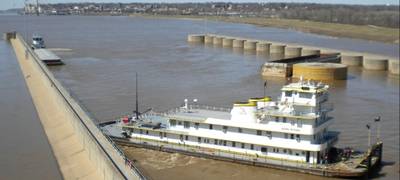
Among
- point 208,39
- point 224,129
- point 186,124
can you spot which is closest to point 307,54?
point 208,39

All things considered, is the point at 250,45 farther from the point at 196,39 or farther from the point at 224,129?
the point at 224,129

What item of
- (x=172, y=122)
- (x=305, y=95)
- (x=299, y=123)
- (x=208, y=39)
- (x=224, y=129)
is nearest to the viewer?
(x=299, y=123)

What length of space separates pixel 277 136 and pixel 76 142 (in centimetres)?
1099

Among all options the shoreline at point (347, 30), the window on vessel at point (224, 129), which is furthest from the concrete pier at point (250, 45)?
the window on vessel at point (224, 129)

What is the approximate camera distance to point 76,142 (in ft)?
93.6

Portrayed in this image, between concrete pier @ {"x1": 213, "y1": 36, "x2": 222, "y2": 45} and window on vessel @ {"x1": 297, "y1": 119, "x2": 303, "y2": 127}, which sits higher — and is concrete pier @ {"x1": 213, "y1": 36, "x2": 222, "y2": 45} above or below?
below

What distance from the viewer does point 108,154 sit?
22109 mm

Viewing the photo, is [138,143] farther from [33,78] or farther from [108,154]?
[33,78]

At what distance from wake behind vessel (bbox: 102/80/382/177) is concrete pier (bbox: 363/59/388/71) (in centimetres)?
3811

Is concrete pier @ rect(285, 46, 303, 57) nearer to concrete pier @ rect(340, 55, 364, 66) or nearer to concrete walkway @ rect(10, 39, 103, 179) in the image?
concrete pier @ rect(340, 55, 364, 66)

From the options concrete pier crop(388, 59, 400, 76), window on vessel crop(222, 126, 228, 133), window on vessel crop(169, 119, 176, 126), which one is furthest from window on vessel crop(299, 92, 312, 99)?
concrete pier crop(388, 59, 400, 76)

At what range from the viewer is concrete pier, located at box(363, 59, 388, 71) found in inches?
2479

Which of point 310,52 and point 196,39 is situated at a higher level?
point 196,39

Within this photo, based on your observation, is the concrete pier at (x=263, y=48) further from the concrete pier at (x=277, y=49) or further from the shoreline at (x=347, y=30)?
the shoreline at (x=347, y=30)
